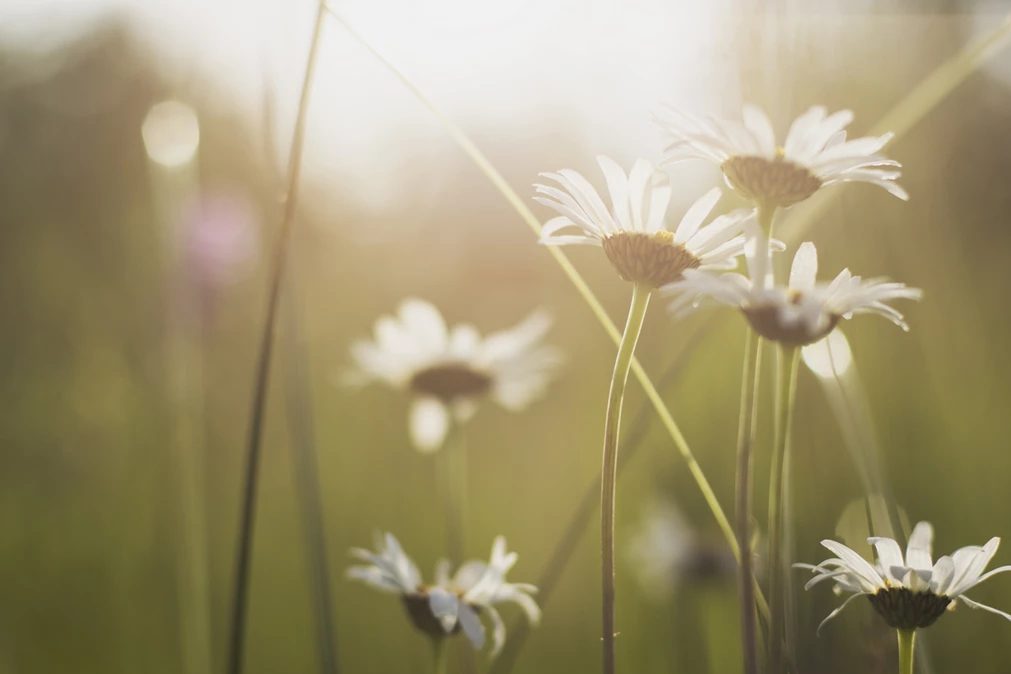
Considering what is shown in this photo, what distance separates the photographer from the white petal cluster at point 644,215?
26.0 inches

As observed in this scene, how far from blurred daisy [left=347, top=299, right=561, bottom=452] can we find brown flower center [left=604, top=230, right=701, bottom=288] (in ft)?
1.78

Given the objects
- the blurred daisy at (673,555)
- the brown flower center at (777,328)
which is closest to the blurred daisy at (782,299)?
the brown flower center at (777,328)

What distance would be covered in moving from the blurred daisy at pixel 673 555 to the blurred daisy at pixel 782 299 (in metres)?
0.90

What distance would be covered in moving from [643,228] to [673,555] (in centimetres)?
93

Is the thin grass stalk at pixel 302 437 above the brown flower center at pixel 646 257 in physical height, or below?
below

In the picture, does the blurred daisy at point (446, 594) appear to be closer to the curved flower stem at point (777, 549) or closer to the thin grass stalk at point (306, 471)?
the thin grass stalk at point (306, 471)

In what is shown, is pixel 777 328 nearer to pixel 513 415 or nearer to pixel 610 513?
pixel 610 513

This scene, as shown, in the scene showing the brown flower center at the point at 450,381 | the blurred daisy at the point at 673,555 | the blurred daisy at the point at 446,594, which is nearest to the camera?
the blurred daisy at the point at 446,594

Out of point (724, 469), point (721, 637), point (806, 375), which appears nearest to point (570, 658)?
point (721, 637)

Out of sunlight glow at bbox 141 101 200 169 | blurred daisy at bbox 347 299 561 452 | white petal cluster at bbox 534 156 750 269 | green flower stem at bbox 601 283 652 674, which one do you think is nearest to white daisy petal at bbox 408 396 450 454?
blurred daisy at bbox 347 299 561 452

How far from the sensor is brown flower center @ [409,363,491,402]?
126 cm

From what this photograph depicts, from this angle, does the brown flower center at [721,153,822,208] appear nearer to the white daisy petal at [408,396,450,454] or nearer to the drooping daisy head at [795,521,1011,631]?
the drooping daisy head at [795,521,1011,631]

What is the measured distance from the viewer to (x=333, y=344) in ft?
9.64

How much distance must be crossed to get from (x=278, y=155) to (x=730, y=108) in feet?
2.21
